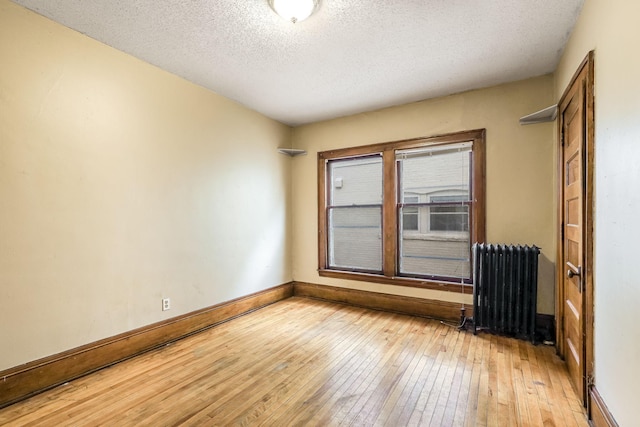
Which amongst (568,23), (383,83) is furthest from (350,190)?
Result: (568,23)

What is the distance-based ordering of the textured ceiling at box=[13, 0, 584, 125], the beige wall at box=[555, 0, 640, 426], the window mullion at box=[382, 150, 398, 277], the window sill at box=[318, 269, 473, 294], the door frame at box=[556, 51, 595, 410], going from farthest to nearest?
1. the window mullion at box=[382, 150, 398, 277]
2. the window sill at box=[318, 269, 473, 294]
3. the textured ceiling at box=[13, 0, 584, 125]
4. the door frame at box=[556, 51, 595, 410]
5. the beige wall at box=[555, 0, 640, 426]

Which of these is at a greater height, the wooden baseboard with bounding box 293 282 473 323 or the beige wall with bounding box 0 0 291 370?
the beige wall with bounding box 0 0 291 370

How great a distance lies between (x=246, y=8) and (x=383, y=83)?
1753 millimetres

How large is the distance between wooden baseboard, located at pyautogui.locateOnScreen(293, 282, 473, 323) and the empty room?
0.10 feet

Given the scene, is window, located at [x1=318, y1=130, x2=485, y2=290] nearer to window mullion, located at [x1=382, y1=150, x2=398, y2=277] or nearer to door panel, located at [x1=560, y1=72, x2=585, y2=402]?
window mullion, located at [x1=382, y1=150, x2=398, y2=277]

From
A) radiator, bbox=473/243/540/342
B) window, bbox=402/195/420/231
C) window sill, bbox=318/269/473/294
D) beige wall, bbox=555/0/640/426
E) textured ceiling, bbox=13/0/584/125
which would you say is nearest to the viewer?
beige wall, bbox=555/0/640/426

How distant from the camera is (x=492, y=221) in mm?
3412

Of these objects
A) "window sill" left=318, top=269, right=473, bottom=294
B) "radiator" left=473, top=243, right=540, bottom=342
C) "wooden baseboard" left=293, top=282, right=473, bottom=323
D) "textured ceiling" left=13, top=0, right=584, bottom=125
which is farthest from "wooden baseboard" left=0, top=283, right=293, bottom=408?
"radiator" left=473, top=243, right=540, bottom=342

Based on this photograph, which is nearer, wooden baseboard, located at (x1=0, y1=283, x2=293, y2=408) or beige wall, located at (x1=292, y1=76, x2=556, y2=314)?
wooden baseboard, located at (x1=0, y1=283, x2=293, y2=408)

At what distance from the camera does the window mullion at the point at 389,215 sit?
4.04 metres

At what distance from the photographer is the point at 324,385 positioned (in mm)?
2242

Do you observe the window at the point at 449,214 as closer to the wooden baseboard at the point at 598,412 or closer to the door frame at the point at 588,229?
the door frame at the point at 588,229

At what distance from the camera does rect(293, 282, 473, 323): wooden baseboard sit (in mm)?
3592

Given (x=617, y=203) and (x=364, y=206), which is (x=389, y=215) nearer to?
(x=364, y=206)
